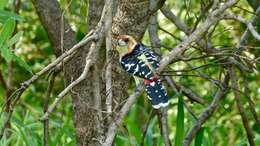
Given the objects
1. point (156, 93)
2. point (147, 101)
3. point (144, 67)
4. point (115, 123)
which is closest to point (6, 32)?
point (115, 123)

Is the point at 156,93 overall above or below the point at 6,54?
below

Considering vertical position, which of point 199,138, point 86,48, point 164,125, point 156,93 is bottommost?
point 199,138

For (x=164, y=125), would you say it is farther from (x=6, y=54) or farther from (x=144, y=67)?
(x=6, y=54)

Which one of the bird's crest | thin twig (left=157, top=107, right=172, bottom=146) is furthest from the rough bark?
thin twig (left=157, top=107, right=172, bottom=146)

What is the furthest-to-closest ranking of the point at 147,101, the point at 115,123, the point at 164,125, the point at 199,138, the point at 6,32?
1. the point at 147,101
2. the point at 199,138
3. the point at 164,125
4. the point at 6,32
5. the point at 115,123

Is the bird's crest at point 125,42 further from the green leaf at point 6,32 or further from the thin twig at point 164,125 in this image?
the green leaf at point 6,32

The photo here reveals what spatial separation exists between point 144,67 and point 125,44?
210mm

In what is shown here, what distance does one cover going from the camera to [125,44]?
1.97m

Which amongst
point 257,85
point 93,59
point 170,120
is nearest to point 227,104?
point 257,85

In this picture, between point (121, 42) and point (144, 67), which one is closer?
point (121, 42)

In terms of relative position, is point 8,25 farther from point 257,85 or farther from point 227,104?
point 257,85

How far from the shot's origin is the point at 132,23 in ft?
6.16

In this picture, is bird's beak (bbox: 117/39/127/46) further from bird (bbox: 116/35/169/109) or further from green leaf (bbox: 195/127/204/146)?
green leaf (bbox: 195/127/204/146)

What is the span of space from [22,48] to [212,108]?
7.34 feet
